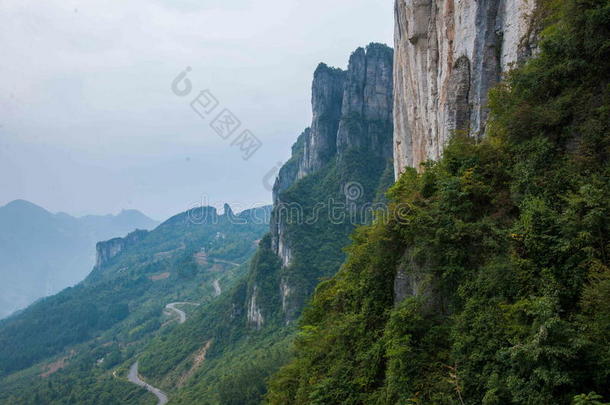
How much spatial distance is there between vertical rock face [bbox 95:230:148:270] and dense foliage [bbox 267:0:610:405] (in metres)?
194

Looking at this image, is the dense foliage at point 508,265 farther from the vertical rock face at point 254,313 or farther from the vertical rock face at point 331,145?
the vertical rock face at point 254,313

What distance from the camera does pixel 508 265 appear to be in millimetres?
6895

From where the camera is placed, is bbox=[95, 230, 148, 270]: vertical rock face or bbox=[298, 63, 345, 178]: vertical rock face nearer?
bbox=[298, 63, 345, 178]: vertical rock face

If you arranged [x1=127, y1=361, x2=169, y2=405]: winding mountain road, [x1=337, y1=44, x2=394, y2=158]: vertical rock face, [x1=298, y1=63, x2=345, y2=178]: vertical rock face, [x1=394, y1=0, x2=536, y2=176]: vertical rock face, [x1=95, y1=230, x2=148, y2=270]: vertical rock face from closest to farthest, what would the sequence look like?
1. [x1=394, y1=0, x2=536, y2=176]: vertical rock face
2. [x1=127, y1=361, x2=169, y2=405]: winding mountain road
3. [x1=337, y1=44, x2=394, y2=158]: vertical rock face
4. [x1=298, y1=63, x2=345, y2=178]: vertical rock face
5. [x1=95, y1=230, x2=148, y2=270]: vertical rock face

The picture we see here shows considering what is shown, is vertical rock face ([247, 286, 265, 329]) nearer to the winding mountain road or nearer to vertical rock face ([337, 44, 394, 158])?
the winding mountain road

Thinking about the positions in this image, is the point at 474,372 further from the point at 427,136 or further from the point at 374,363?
the point at 427,136

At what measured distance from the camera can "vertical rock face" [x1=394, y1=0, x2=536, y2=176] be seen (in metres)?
12.2

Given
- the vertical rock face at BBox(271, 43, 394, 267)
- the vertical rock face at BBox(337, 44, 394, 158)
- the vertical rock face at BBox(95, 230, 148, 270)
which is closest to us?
the vertical rock face at BBox(271, 43, 394, 267)

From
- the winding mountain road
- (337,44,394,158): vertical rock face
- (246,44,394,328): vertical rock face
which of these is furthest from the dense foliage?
(337,44,394,158): vertical rock face

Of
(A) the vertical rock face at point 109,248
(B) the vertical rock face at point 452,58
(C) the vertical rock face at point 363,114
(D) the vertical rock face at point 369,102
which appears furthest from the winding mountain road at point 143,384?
(A) the vertical rock face at point 109,248

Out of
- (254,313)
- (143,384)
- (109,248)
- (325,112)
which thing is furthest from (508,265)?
(109,248)

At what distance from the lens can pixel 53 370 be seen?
81188mm

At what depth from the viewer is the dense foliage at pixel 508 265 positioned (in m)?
5.62

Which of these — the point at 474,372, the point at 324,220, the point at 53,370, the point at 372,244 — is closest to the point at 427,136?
the point at 372,244
